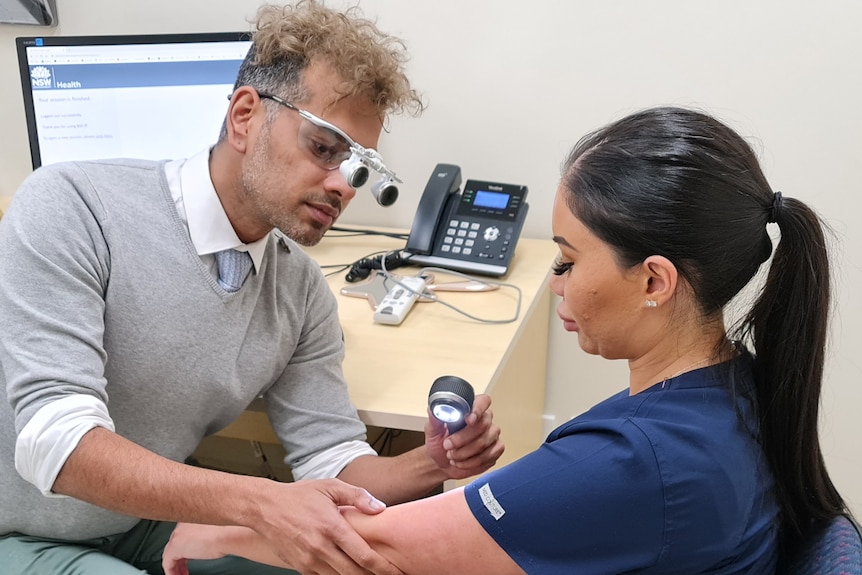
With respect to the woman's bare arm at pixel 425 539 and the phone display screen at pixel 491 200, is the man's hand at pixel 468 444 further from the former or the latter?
the phone display screen at pixel 491 200

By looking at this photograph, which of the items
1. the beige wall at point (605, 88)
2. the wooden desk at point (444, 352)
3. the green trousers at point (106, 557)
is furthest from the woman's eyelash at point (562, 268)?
the beige wall at point (605, 88)

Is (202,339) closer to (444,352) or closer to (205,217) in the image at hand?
(205,217)

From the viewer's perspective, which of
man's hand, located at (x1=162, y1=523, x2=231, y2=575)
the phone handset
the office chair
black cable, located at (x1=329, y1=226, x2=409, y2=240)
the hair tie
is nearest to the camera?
the office chair

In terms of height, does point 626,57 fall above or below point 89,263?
above

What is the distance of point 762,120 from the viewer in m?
1.82

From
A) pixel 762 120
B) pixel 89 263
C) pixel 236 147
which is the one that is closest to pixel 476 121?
pixel 762 120

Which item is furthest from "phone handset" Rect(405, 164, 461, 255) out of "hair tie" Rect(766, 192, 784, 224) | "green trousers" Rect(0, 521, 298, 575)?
"hair tie" Rect(766, 192, 784, 224)

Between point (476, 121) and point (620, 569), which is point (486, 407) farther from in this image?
point (476, 121)

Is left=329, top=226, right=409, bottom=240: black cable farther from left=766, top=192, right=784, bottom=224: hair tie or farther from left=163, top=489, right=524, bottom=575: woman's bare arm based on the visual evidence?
left=766, top=192, right=784, bottom=224: hair tie

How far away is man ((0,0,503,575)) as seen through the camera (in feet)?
3.43

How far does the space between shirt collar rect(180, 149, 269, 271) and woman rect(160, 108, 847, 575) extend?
0.51m

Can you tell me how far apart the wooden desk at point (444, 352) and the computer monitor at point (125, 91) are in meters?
0.45

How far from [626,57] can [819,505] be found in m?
1.22

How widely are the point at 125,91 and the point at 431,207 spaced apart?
2.50ft
